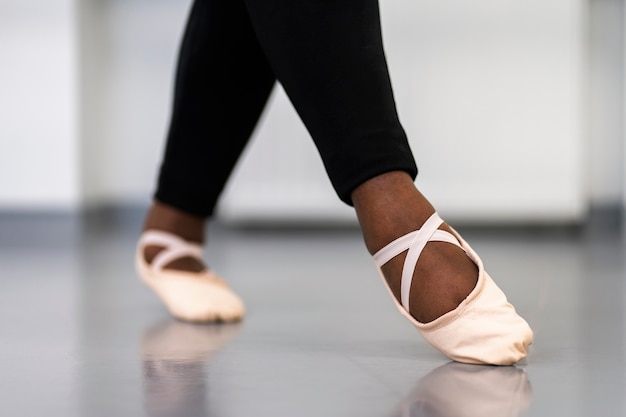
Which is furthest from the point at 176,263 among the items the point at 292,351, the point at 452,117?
the point at 452,117

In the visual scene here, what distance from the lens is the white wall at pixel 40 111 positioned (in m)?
2.60

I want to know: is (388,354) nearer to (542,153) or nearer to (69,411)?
(69,411)

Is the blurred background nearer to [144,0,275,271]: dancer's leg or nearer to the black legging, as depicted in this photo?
[144,0,275,271]: dancer's leg

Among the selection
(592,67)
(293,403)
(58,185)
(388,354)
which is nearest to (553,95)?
(592,67)

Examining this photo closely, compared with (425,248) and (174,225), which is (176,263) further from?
(425,248)

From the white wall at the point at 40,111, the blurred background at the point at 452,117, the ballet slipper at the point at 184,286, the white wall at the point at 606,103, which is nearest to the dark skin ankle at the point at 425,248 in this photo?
the ballet slipper at the point at 184,286

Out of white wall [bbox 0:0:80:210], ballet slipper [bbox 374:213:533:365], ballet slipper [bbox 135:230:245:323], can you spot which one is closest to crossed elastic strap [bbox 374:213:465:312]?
ballet slipper [bbox 374:213:533:365]

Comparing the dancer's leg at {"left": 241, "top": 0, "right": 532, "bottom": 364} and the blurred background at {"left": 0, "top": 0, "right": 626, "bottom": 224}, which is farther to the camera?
the blurred background at {"left": 0, "top": 0, "right": 626, "bottom": 224}

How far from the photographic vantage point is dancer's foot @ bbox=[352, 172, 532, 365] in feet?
2.57

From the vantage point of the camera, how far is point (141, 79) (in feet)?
10.2

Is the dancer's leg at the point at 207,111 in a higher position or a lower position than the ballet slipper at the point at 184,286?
higher

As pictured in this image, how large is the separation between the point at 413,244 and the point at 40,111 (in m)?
2.08

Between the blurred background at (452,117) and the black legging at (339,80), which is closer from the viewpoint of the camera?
the black legging at (339,80)

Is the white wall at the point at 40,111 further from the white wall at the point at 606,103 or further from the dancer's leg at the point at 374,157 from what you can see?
the dancer's leg at the point at 374,157
